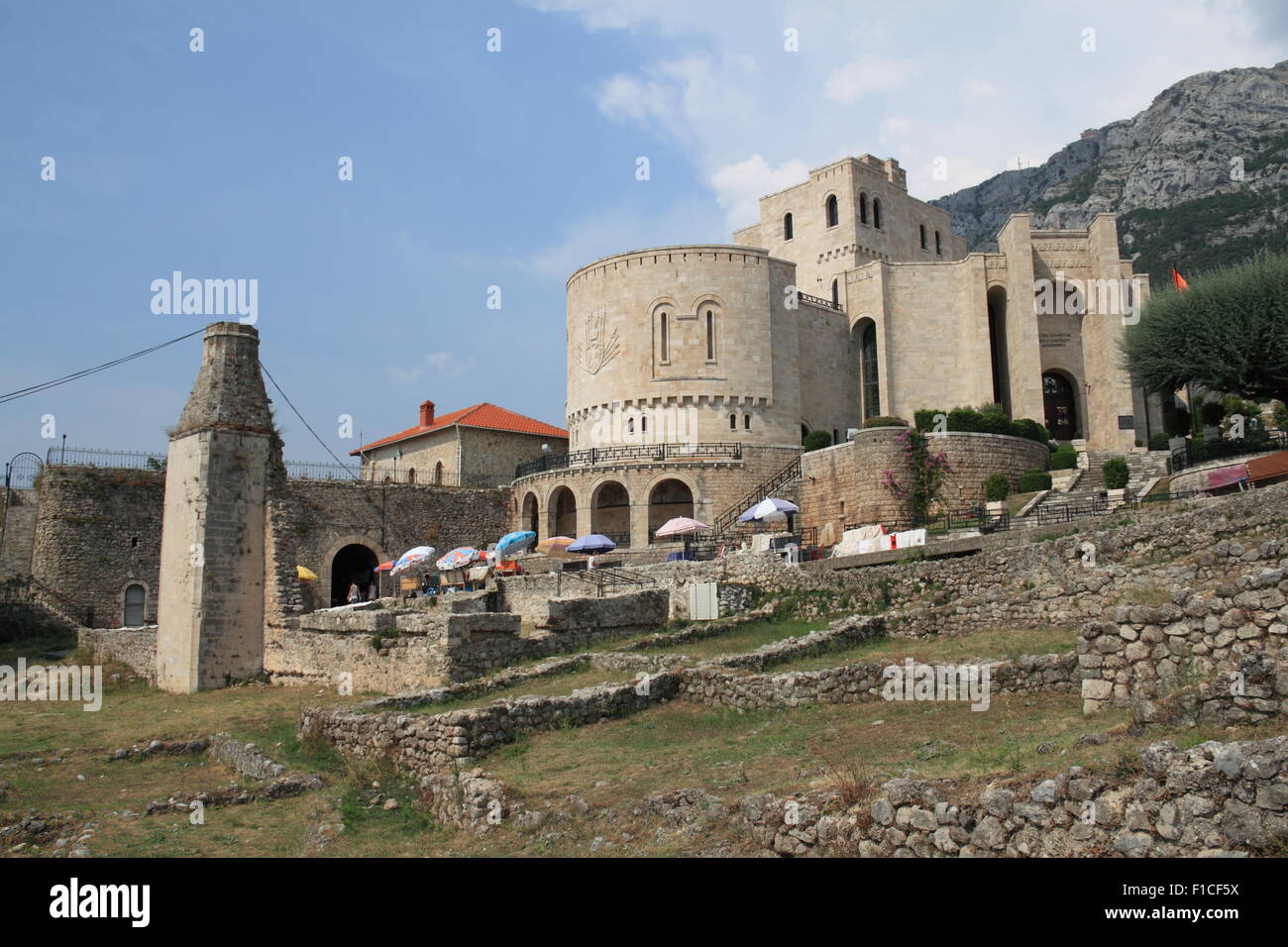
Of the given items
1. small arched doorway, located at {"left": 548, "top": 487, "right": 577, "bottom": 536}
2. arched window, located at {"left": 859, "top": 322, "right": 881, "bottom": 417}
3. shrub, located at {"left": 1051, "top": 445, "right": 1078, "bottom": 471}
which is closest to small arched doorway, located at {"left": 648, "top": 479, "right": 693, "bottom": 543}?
small arched doorway, located at {"left": 548, "top": 487, "right": 577, "bottom": 536}

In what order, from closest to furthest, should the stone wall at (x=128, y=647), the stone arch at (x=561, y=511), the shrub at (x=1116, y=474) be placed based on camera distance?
the stone wall at (x=128, y=647) < the shrub at (x=1116, y=474) < the stone arch at (x=561, y=511)

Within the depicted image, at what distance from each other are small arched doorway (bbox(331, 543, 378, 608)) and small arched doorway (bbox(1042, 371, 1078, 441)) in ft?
98.2

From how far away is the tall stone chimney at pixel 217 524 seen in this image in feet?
68.2

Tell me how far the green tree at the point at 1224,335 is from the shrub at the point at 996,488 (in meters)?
5.77

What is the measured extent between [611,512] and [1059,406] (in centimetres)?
2095

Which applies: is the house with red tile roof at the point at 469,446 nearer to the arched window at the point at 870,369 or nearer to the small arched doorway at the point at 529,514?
the small arched doorway at the point at 529,514

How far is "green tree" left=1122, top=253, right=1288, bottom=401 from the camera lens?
97.3 feet

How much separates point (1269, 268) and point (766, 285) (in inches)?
734

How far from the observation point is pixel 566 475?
132ft

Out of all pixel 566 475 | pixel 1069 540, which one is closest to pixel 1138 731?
pixel 1069 540

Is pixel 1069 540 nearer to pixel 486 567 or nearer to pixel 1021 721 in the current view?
pixel 1021 721

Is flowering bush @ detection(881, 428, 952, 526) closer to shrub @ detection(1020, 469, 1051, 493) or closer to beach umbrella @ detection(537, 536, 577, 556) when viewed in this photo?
shrub @ detection(1020, 469, 1051, 493)

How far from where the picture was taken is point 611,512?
4088cm

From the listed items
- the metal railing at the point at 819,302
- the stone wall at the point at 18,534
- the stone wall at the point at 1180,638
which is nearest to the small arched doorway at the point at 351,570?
the stone wall at the point at 18,534
